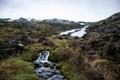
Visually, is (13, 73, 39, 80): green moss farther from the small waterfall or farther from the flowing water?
the small waterfall

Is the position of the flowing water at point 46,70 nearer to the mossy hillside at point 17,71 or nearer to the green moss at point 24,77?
the mossy hillside at point 17,71

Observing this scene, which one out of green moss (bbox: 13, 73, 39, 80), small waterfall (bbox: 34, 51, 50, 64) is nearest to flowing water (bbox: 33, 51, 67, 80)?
small waterfall (bbox: 34, 51, 50, 64)

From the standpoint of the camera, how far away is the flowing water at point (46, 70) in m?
35.9

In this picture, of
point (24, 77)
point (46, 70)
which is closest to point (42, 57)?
point (46, 70)

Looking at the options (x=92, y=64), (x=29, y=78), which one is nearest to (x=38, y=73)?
(x=29, y=78)

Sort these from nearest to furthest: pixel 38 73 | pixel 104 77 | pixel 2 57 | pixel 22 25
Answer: pixel 104 77 < pixel 38 73 < pixel 2 57 < pixel 22 25

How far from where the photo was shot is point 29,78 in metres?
33.6

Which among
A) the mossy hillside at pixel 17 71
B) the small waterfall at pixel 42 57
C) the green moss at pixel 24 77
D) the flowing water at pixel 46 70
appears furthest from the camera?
the small waterfall at pixel 42 57

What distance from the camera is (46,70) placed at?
4034cm

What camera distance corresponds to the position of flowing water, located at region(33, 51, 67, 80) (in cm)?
3588

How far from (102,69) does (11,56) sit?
26.3 m

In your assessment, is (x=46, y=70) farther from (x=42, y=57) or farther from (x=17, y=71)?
(x=42, y=57)

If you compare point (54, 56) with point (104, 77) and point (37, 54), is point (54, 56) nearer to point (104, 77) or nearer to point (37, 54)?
point (37, 54)

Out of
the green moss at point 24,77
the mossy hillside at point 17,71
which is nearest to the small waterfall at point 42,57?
the mossy hillside at point 17,71
